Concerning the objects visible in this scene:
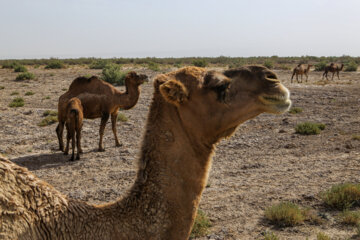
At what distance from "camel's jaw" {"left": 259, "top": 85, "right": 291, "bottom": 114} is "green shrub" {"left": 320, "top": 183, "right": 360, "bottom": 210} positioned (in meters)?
4.03

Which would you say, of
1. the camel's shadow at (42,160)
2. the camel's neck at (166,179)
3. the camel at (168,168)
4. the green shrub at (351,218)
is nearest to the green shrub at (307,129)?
the green shrub at (351,218)

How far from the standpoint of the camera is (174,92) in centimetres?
234

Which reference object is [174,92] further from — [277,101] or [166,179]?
[277,101]

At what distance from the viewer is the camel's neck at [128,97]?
10.2 metres

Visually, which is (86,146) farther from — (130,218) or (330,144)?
(130,218)

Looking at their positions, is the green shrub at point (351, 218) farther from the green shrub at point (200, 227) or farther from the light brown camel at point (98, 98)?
the light brown camel at point (98, 98)

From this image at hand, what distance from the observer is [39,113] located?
13.7m

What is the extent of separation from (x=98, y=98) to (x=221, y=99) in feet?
25.8

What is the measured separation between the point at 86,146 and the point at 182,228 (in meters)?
8.30

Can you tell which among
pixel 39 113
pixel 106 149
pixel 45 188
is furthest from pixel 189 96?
pixel 39 113

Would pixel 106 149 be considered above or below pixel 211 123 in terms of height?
below

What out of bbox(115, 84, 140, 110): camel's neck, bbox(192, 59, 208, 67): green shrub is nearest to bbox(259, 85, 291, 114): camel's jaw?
bbox(115, 84, 140, 110): camel's neck

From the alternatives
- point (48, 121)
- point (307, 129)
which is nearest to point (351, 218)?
point (307, 129)

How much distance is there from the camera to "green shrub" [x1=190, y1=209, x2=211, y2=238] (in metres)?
5.02
